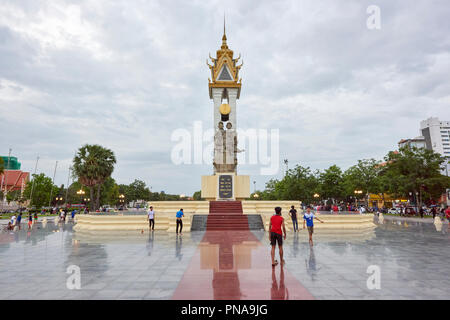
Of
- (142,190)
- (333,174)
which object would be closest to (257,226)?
(333,174)

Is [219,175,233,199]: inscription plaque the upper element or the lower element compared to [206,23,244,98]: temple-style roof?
lower

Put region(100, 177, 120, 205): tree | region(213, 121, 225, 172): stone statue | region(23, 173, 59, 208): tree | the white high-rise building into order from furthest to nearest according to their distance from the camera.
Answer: the white high-rise building < region(100, 177, 120, 205): tree < region(23, 173, 59, 208): tree < region(213, 121, 225, 172): stone statue

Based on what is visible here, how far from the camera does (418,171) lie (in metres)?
37.8

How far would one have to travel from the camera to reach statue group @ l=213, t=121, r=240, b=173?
Answer: 32094 mm

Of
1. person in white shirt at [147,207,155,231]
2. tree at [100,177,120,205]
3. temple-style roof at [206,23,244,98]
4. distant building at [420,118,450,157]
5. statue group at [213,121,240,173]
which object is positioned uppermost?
distant building at [420,118,450,157]

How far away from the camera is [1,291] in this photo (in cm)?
563

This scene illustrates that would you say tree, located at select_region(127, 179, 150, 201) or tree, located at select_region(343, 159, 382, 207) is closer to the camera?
tree, located at select_region(343, 159, 382, 207)

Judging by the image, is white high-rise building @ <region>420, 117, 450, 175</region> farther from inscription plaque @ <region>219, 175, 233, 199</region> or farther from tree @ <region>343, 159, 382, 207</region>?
inscription plaque @ <region>219, 175, 233, 199</region>

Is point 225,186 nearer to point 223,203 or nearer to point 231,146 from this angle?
point 223,203

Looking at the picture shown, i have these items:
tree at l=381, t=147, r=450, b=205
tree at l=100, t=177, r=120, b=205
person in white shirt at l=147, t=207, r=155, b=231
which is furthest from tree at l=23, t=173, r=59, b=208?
tree at l=381, t=147, r=450, b=205

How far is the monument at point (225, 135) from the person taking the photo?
30141mm

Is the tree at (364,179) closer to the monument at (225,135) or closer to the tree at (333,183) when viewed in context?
the tree at (333,183)
